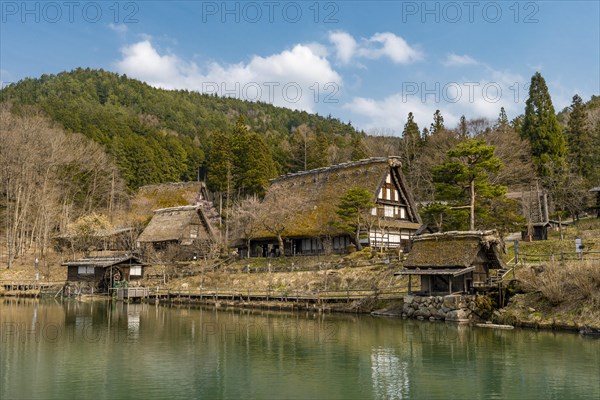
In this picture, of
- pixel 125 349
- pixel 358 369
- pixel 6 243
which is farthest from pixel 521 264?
pixel 6 243

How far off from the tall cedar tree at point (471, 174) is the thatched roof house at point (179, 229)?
25796 mm

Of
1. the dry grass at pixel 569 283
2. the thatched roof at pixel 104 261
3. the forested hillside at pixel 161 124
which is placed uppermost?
the forested hillside at pixel 161 124

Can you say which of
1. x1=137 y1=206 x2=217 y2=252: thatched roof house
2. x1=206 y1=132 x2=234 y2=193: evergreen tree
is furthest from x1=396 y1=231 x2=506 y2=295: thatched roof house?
x1=206 y1=132 x2=234 y2=193: evergreen tree

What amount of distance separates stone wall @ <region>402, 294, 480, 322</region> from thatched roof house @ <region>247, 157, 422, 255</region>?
12.5 m

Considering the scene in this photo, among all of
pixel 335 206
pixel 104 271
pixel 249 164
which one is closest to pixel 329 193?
pixel 335 206

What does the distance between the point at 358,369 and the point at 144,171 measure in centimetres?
6154

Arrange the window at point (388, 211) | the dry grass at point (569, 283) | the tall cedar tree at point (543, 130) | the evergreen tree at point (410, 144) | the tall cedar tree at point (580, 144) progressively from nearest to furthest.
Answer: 1. the dry grass at point (569, 283)
2. the window at point (388, 211)
3. the tall cedar tree at point (543, 130)
4. the tall cedar tree at point (580, 144)
5. the evergreen tree at point (410, 144)

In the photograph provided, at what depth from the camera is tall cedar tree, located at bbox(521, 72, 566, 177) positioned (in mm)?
51534

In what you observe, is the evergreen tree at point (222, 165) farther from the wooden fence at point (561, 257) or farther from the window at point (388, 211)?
the wooden fence at point (561, 257)

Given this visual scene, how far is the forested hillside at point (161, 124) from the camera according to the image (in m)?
73.9

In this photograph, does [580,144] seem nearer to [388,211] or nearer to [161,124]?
[388,211]

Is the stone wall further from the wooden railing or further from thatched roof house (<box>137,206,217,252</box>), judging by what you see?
thatched roof house (<box>137,206,217,252</box>)

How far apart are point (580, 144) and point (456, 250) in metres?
33.6

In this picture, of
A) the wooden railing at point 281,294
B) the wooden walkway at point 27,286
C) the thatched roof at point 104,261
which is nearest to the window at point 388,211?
the wooden railing at point 281,294
